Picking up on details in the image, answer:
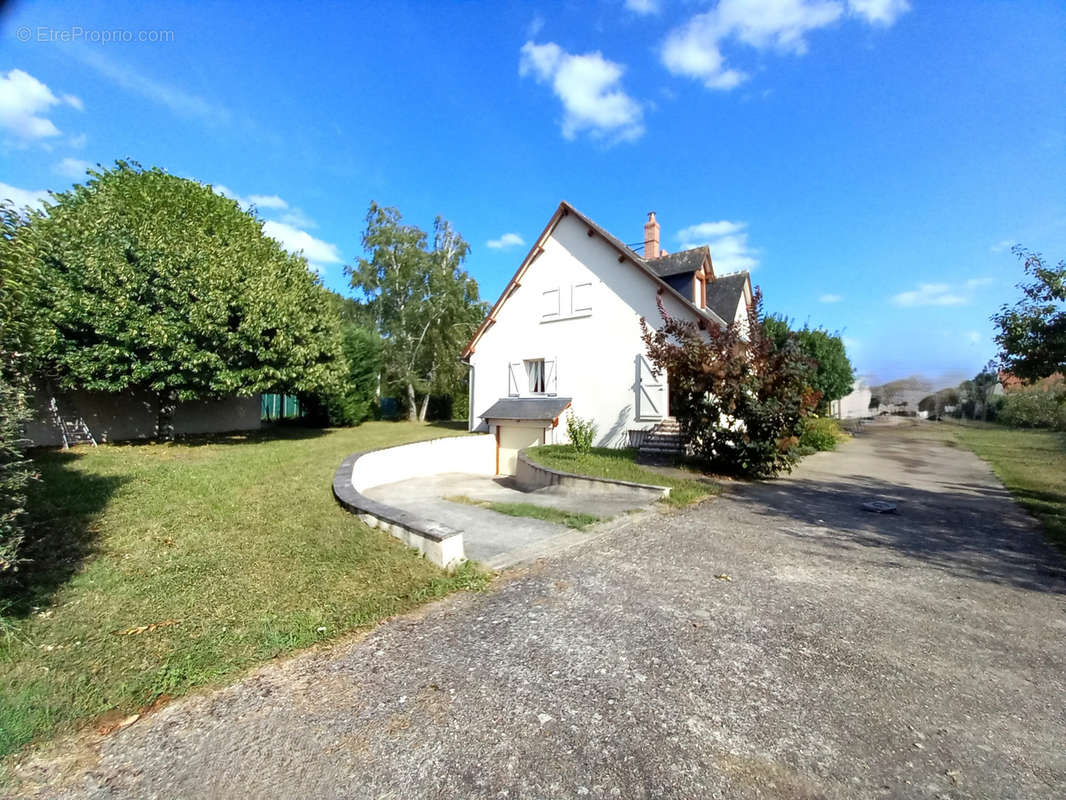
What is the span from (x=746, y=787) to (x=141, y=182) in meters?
20.2

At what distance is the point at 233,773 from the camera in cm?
199

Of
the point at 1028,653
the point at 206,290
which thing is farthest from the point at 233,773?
the point at 206,290

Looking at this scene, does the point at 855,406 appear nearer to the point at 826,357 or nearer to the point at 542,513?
the point at 826,357

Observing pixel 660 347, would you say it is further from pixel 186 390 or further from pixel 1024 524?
pixel 186 390

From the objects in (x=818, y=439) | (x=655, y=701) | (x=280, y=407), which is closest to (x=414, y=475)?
(x=655, y=701)

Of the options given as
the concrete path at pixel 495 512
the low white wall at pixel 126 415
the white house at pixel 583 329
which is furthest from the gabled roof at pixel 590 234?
the low white wall at pixel 126 415

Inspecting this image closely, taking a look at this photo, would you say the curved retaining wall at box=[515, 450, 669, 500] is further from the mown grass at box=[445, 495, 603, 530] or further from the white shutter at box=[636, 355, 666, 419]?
the white shutter at box=[636, 355, 666, 419]

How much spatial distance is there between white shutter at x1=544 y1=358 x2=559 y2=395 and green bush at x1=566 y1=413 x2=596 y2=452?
1.18m

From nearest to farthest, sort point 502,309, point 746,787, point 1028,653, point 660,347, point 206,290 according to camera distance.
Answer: point 746,787, point 1028,653, point 660,347, point 206,290, point 502,309

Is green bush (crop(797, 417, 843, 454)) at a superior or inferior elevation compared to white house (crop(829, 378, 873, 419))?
inferior

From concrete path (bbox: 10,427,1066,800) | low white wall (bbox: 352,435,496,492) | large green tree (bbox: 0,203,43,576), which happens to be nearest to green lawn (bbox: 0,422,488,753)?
concrete path (bbox: 10,427,1066,800)

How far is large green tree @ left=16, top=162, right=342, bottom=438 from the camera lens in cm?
1066

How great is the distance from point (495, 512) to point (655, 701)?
16.3 feet

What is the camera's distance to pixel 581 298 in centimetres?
1581
